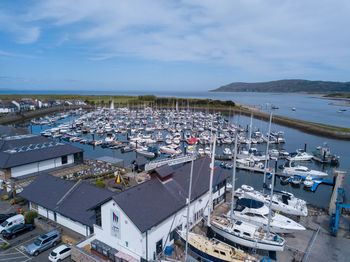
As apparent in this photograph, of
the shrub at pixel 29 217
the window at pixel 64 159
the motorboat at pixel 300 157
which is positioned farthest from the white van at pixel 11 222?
the motorboat at pixel 300 157

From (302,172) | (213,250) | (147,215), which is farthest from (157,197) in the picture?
(302,172)

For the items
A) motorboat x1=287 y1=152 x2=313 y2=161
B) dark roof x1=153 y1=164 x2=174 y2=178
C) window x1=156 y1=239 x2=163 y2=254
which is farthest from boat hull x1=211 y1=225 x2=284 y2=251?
motorboat x1=287 y1=152 x2=313 y2=161

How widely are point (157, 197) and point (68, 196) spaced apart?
26.3 feet

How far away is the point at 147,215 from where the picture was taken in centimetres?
1379

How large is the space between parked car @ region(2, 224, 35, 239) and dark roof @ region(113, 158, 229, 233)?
9488 millimetres

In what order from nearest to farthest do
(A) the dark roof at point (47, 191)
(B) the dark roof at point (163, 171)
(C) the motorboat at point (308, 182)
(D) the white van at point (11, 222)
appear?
(B) the dark roof at point (163, 171) < (D) the white van at point (11, 222) < (A) the dark roof at point (47, 191) < (C) the motorboat at point (308, 182)

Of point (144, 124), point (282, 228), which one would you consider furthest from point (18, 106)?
point (282, 228)

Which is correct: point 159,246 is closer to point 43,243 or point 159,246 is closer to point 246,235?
point 246,235

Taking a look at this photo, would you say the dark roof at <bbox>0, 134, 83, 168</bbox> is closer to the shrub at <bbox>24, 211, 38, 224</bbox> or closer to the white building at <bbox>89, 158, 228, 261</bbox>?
the shrub at <bbox>24, 211, 38, 224</bbox>

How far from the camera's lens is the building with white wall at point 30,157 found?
2430 cm

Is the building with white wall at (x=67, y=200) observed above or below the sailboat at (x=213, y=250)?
above

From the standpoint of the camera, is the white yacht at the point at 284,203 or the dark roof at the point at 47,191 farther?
the white yacht at the point at 284,203

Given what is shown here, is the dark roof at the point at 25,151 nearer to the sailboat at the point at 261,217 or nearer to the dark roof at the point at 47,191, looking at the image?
the dark roof at the point at 47,191

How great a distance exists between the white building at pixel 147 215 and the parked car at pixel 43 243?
114 inches
